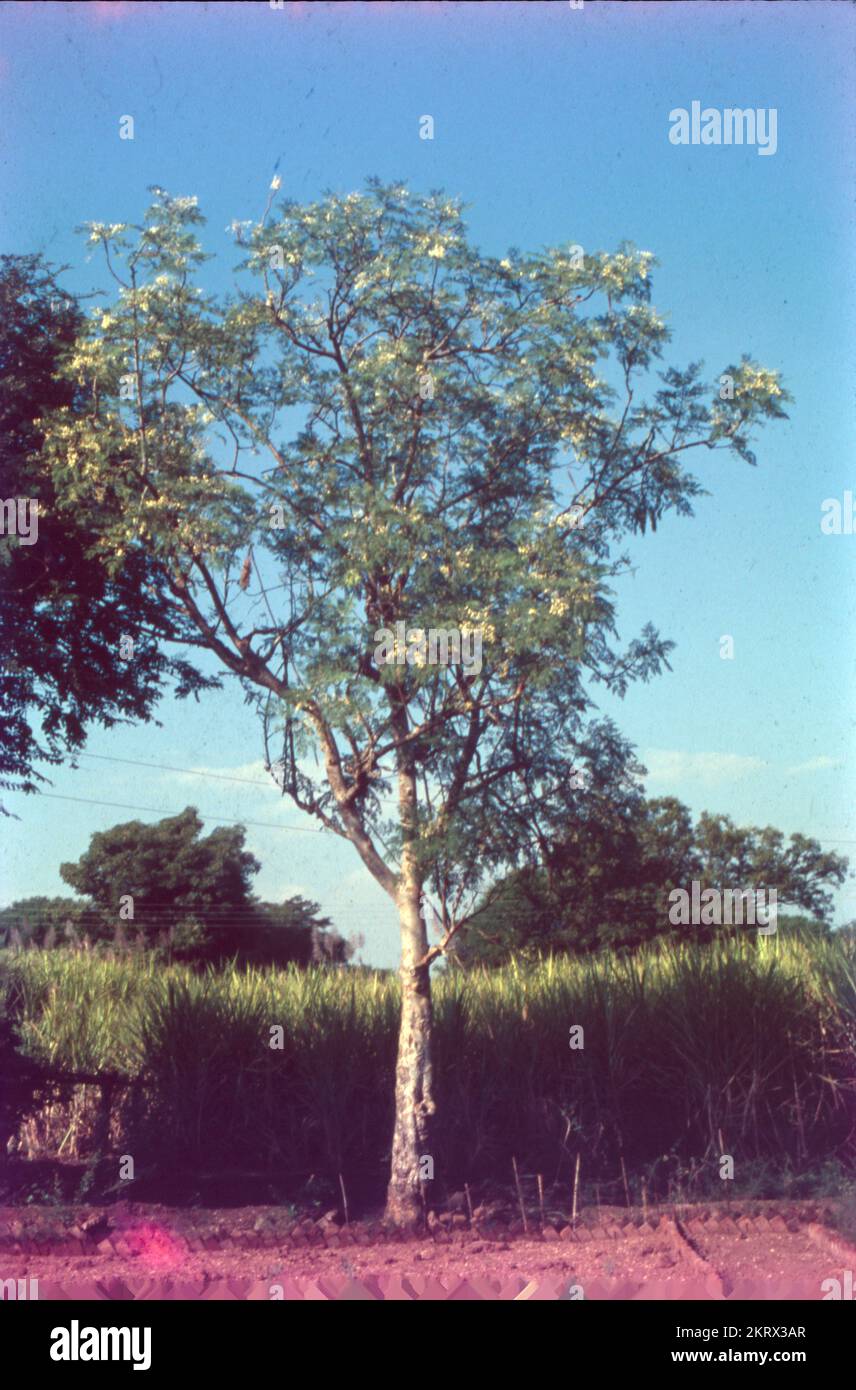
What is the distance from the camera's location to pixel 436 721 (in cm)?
915

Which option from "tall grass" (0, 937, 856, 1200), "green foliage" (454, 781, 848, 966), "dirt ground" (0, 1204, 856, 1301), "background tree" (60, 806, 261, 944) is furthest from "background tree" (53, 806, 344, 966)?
"dirt ground" (0, 1204, 856, 1301)

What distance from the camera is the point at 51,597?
1056cm

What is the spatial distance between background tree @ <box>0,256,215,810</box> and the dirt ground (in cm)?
388

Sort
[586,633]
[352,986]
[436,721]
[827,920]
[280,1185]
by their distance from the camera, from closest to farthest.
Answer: [586,633], [436,721], [280,1185], [352,986], [827,920]

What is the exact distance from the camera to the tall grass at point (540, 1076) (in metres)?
11.2

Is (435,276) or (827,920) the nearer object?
(435,276)

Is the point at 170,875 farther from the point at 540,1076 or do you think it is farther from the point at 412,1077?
the point at 412,1077

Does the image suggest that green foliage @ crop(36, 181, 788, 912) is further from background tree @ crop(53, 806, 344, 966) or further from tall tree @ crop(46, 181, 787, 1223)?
background tree @ crop(53, 806, 344, 966)

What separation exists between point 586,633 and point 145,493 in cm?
341

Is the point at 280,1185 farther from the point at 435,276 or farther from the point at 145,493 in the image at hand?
the point at 435,276

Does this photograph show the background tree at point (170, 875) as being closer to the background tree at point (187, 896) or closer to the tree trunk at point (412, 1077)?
the background tree at point (187, 896)

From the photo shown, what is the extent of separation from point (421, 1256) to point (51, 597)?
586 centimetres

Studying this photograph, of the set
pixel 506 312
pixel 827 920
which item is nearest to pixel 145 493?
pixel 506 312

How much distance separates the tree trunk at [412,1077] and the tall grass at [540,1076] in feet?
4.56
